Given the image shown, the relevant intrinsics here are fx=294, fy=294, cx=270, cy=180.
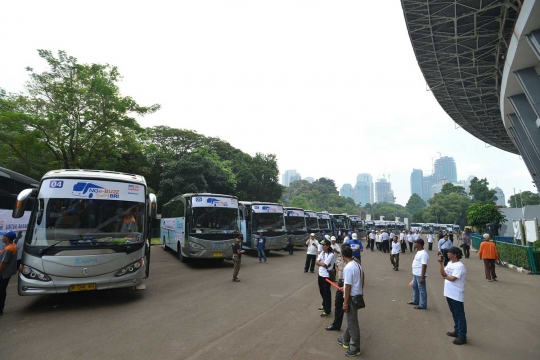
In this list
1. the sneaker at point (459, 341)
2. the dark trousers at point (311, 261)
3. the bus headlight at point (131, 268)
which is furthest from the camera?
the dark trousers at point (311, 261)

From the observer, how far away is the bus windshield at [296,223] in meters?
19.6

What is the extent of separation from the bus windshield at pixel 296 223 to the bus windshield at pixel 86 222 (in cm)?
1316

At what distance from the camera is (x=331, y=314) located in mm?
6270

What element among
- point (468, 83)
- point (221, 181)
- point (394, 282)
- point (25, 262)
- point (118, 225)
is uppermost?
point (468, 83)

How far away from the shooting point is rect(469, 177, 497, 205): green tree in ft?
238

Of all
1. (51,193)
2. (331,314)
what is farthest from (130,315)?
(331,314)

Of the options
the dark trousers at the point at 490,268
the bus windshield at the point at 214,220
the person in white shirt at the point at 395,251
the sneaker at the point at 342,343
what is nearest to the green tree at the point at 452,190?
the person in white shirt at the point at 395,251

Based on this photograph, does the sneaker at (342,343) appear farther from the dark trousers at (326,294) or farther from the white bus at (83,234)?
the white bus at (83,234)

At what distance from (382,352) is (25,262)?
680 cm

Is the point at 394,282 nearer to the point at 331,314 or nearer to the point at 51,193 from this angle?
the point at 331,314

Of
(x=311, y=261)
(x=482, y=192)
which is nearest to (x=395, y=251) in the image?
(x=311, y=261)

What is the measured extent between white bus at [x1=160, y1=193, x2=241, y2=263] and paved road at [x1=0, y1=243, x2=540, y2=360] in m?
2.59

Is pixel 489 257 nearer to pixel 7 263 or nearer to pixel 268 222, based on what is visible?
pixel 268 222

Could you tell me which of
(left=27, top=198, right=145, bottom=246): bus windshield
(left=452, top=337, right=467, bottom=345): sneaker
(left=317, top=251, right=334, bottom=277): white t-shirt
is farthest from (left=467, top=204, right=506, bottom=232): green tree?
(left=27, top=198, right=145, bottom=246): bus windshield
